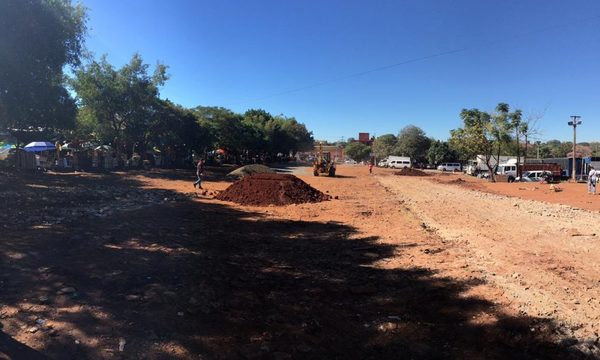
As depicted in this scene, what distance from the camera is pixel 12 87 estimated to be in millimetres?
18453

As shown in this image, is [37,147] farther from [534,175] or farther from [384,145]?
[384,145]

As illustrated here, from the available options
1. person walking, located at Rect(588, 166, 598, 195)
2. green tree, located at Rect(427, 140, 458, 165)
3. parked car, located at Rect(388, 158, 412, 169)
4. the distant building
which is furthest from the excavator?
the distant building

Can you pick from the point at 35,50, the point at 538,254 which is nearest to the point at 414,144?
the point at 35,50

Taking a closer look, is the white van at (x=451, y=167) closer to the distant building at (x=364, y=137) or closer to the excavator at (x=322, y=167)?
the excavator at (x=322, y=167)

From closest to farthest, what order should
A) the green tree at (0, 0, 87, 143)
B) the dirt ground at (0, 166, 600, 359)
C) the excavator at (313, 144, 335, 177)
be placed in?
the dirt ground at (0, 166, 600, 359) < the green tree at (0, 0, 87, 143) < the excavator at (313, 144, 335, 177)

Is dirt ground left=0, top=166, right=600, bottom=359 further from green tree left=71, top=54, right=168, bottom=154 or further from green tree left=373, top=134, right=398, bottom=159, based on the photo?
green tree left=373, top=134, right=398, bottom=159

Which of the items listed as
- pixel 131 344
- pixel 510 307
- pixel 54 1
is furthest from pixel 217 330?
pixel 54 1

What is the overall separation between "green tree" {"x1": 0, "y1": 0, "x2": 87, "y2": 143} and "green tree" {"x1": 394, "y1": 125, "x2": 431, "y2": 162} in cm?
8939

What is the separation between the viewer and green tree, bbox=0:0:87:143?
16.6 m

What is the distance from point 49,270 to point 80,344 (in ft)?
9.39

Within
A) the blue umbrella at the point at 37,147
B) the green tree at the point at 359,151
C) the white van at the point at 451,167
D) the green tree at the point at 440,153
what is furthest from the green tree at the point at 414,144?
the blue umbrella at the point at 37,147

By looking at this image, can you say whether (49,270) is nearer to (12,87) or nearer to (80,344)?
(80,344)

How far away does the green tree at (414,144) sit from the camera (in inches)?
4071

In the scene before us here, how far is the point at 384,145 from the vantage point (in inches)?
4683
